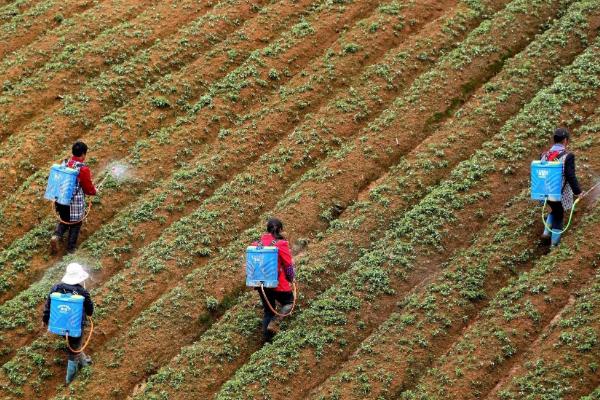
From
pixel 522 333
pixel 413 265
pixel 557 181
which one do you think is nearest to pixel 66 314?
pixel 413 265

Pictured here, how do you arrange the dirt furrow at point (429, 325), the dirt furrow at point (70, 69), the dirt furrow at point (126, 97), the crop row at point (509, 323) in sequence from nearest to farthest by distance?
the crop row at point (509, 323) → the dirt furrow at point (429, 325) → the dirt furrow at point (126, 97) → the dirt furrow at point (70, 69)

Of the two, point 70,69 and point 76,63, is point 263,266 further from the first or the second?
point 76,63

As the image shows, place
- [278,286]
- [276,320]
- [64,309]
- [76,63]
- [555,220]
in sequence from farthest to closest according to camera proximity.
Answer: [76,63] → [555,220] → [276,320] → [278,286] → [64,309]

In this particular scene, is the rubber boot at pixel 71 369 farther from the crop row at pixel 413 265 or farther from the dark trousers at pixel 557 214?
the dark trousers at pixel 557 214

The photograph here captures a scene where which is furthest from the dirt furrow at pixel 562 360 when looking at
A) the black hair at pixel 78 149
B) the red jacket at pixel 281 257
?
the black hair at pixel 78 149

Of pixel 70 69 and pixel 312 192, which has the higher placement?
pixel 70 69

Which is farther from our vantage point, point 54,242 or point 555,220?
point 54,242

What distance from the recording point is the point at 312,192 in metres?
25.6

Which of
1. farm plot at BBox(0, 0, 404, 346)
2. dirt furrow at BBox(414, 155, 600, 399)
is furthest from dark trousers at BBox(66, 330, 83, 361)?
dirt furrow at BBox(414, 155, 600, 399)

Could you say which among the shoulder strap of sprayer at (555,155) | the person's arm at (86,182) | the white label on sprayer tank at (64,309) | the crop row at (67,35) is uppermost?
the crop row at (67,35)

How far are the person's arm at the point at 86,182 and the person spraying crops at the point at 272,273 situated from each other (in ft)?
15.7

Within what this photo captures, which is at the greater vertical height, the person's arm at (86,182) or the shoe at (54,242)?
the person's arm at (86,182)

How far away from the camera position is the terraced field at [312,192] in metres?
21.5

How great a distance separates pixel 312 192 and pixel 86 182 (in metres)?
5.30
